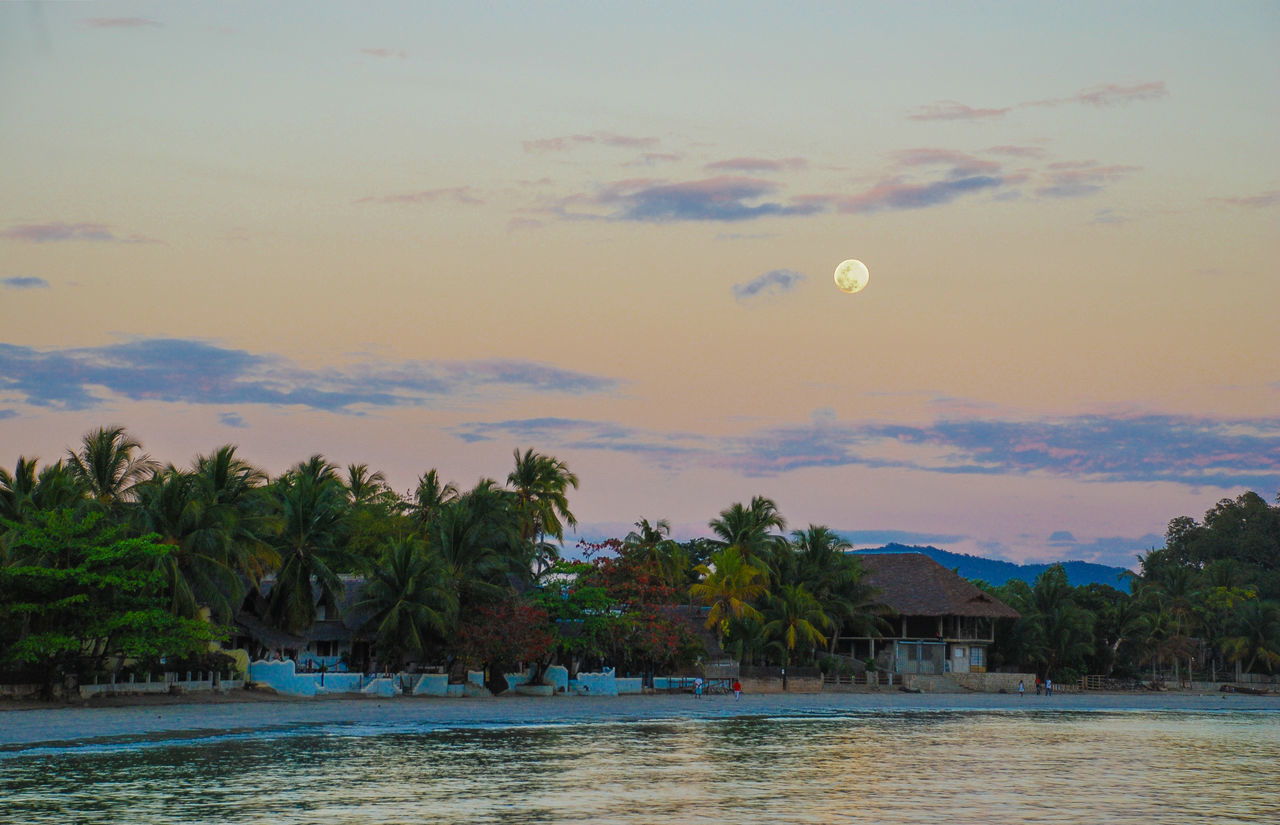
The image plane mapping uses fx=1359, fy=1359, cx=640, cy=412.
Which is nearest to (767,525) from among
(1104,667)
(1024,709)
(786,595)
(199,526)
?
(786,595)

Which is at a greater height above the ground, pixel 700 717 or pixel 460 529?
pixel 460 529

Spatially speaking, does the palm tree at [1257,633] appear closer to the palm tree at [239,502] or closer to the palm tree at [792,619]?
the palm tree at [792,619]

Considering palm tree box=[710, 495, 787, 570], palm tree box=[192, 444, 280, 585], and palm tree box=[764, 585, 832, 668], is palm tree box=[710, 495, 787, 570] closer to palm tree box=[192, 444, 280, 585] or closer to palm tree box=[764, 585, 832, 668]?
palm tree box=[764, 585, 832, 668]

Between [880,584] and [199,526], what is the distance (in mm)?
52225

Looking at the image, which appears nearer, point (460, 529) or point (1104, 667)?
point (460, 529)

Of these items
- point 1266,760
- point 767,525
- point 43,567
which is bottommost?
point 1266,760

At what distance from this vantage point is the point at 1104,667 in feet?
305

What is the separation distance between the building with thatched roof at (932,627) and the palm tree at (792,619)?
31.3 ft

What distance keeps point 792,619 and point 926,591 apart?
15620mm

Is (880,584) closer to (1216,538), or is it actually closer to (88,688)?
(88,688)

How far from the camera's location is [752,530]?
256 ft

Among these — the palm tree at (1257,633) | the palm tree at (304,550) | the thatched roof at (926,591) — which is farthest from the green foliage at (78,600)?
the palm tree at (1257,633)

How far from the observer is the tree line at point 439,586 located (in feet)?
138

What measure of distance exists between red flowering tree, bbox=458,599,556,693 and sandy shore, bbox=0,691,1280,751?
190 cm
